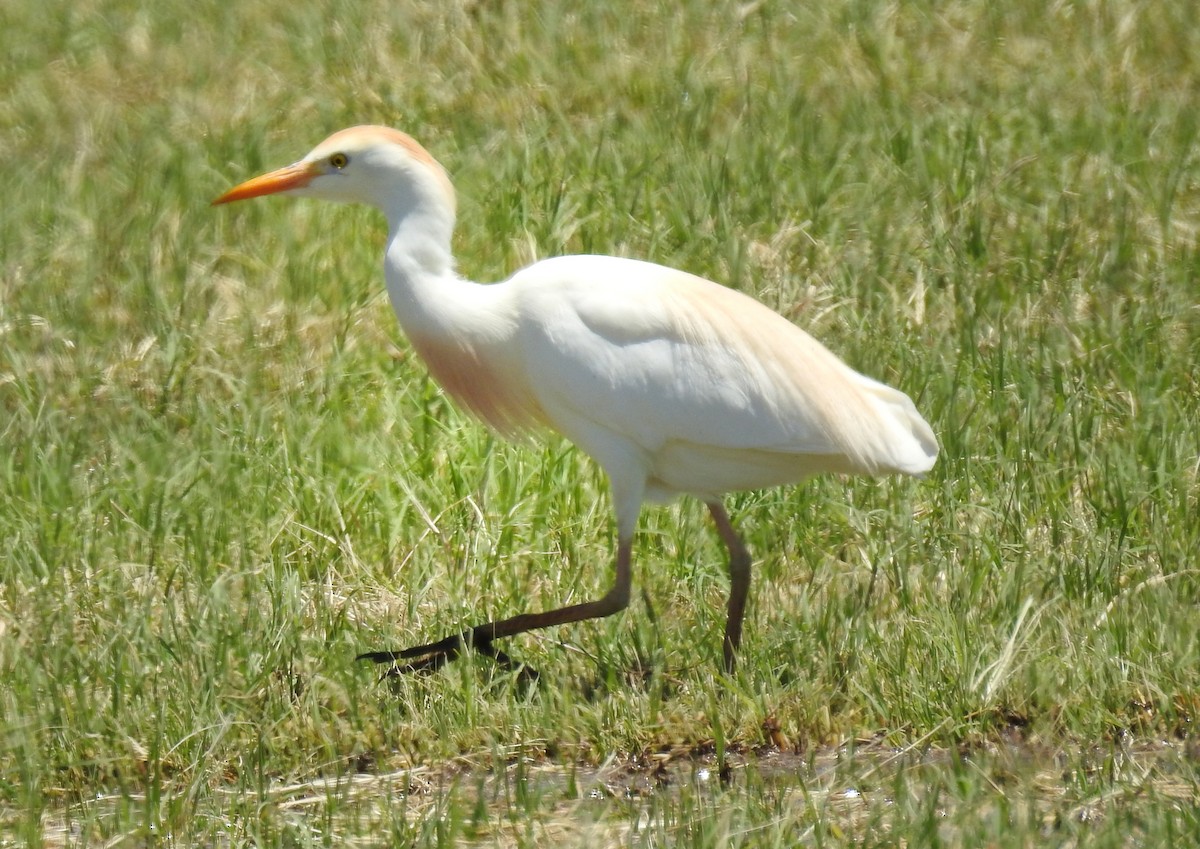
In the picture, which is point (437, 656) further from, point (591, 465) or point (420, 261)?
point (591, 465)

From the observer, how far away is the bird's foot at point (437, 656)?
464 centimetres

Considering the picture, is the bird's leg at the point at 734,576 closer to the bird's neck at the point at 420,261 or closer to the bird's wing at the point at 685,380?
the bird's wing at the point at 685,380

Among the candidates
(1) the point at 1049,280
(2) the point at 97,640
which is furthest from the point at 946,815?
(1) the point at 1049,280

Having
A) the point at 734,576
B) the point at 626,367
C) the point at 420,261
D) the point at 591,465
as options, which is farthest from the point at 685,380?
the point at 591,465

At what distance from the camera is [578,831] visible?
3.77 metres

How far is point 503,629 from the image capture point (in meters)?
4.69

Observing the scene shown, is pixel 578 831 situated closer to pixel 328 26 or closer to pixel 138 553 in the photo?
pixel 138 553

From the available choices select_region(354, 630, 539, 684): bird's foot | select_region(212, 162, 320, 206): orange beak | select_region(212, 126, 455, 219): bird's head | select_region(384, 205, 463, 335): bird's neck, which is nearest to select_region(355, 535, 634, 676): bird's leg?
select_region(354, 630, 539, 684): bird's foot

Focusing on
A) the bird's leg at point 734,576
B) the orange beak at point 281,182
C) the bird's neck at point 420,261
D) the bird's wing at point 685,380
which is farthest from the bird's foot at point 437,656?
the orange beak at point 281,182

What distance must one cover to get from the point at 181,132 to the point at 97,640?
14.2 feet

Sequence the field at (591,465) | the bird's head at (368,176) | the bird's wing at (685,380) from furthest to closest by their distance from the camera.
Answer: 1. the bird's head at (368,176)
2. the bird's wing at (685,380)
3. the field at (591,465)

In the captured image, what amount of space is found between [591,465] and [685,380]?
117 centimetres

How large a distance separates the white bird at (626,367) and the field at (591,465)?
1.13ft

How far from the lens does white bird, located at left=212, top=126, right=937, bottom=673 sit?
4629mm
